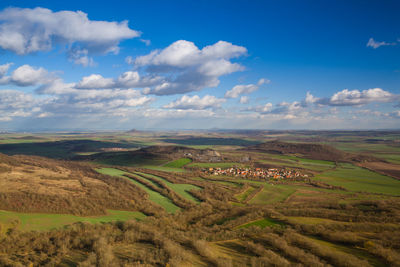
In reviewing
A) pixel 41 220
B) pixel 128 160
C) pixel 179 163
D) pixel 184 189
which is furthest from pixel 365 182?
pixel 128 160

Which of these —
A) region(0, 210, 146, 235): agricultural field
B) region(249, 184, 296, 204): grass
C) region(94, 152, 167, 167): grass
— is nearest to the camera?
region(0, 210, 146, 235): agricultural field

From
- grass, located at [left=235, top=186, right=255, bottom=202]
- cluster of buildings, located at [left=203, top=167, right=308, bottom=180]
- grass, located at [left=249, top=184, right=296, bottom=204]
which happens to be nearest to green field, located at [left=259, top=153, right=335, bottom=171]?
cluster of buildings, located at [left=203, top=167, right=308, bottom=180]

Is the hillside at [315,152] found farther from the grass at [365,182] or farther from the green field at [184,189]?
the green field at [184,189]

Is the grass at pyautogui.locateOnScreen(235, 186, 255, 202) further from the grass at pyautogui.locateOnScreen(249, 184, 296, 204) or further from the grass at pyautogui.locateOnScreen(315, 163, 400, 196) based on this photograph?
the grass at pyautogui.locateOnScreen(315, 163, 400, 196)

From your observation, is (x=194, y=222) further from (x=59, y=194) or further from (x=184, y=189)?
(x=59, y=194)

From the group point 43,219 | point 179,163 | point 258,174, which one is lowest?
point 258,174

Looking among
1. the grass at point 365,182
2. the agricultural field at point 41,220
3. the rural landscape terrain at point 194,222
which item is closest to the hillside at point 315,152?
the grass at point 365,182

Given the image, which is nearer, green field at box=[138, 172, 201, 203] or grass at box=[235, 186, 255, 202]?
Result: green field at box=[138, 172, 201, 203]
